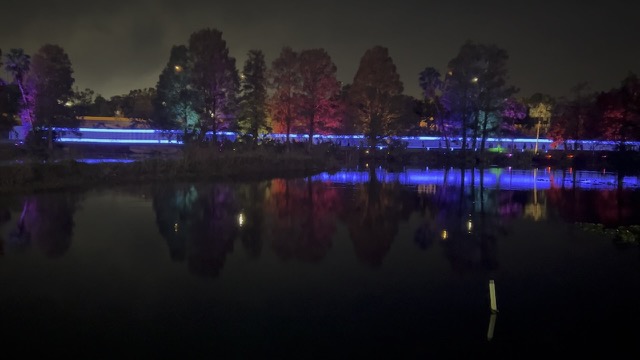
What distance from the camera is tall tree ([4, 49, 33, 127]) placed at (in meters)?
48.7

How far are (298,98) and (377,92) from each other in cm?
928

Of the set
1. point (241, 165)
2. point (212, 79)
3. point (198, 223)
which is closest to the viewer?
point (198, 223)

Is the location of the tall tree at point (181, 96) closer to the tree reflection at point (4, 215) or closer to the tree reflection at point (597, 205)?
the tree reflection at point (4, 215)

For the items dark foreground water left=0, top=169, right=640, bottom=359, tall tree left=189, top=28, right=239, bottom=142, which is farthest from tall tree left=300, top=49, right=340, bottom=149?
dark foreground water left=0, top=169, right=640, bottom=359

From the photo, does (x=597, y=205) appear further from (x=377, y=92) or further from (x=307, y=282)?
(x=377, y=92)

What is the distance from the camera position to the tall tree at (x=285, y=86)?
57375mm

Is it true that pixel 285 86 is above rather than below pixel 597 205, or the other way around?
above

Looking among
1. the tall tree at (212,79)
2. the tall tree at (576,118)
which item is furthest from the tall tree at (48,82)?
the tall tree at (576,118)

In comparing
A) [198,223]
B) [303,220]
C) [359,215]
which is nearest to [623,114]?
[359,215]

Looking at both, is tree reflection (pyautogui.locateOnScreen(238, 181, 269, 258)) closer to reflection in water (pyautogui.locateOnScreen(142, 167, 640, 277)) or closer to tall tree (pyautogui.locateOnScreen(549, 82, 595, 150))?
reflection in water (pyautogui.locateOnScreen(142, 167, 640, 277))

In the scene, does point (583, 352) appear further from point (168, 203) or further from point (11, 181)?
point (11, 181)

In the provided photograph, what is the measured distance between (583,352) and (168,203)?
1861 cm

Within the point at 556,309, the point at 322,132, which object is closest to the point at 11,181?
the point at 556,309

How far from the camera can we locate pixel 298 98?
58219 mm
